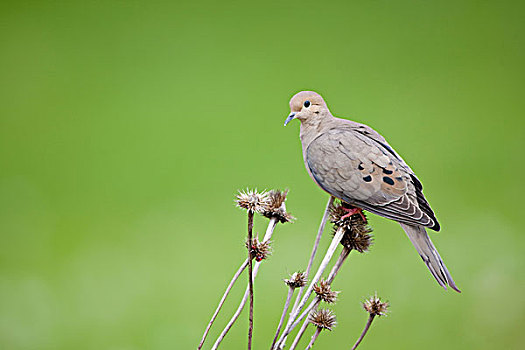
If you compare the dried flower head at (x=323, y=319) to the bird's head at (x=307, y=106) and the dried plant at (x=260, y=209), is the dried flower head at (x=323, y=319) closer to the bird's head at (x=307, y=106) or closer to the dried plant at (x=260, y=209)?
the dried plant at (x=260, y=209)

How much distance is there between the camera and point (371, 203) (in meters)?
0.78

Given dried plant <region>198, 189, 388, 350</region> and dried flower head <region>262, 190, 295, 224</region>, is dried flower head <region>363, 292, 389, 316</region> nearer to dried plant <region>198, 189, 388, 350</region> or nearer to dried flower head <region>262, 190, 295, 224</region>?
dried plant <region>198, 189, 388, 350</region>

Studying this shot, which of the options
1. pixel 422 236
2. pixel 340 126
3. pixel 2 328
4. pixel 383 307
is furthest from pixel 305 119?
pixel 2 328

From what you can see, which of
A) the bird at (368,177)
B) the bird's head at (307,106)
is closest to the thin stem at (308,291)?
the bird at (368,177)

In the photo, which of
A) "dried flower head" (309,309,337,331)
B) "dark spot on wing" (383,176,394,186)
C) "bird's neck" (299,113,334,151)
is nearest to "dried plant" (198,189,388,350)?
"dried flower head" (309,309,337,331)

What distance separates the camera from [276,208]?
2.13 feet

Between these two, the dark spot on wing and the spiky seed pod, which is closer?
the spiky seed pod

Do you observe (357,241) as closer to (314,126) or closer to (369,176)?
(369,176)

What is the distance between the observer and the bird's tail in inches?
27.2

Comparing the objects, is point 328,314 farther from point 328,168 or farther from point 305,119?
point 305,119

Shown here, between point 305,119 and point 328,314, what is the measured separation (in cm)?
40

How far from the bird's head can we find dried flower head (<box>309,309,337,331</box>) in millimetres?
363

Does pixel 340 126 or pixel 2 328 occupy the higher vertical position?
pixel 340 126

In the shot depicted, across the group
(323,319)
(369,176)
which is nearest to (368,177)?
(369,176)
